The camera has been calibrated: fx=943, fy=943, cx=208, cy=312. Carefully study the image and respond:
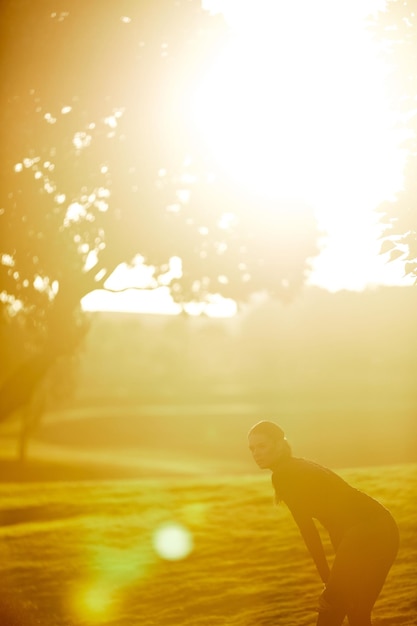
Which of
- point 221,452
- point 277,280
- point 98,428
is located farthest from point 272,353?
point 277,280

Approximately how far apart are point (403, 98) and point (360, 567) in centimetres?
502

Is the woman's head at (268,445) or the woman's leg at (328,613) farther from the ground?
the woman's head at (268,445)

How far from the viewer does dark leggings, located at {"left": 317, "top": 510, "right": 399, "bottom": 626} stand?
618cm

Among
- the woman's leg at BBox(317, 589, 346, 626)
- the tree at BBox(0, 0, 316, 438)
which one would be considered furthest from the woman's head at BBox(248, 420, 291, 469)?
the tree at BBox(0, 0, 316, 438)

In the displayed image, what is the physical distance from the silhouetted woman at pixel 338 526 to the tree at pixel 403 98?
10.5ft

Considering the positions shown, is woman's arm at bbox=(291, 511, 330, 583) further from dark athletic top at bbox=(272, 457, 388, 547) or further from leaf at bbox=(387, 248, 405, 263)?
leaf at bbox=(387, 248, 405, 263)

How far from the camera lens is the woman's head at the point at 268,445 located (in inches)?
254

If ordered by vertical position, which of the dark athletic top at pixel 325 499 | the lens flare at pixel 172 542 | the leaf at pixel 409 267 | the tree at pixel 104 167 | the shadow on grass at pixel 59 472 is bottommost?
the shadow on grass at pixel 59 472

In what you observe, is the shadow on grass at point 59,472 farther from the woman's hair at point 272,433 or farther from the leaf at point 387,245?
the woman's hair at point 272,433

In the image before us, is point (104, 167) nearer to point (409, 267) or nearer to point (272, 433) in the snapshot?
point (409, 267)

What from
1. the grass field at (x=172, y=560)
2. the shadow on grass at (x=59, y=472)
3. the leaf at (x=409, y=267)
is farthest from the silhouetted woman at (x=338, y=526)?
the shadow on grass at (x=59, y=472)

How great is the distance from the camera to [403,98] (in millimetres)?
9328

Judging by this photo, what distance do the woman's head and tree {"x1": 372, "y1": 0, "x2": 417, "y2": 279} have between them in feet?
10.3

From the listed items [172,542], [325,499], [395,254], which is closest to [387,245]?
[395,254]
